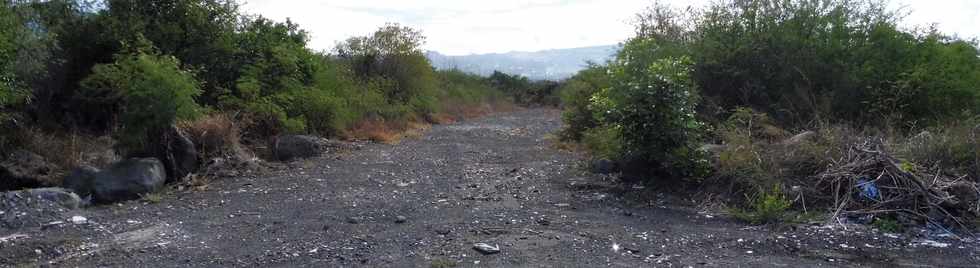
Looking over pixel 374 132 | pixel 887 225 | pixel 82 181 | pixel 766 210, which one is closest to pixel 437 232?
pixel 766 210

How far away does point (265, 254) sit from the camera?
5.63 m

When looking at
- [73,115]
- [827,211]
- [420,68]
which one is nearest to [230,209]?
[827,211]

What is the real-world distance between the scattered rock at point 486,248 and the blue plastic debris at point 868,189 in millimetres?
3721

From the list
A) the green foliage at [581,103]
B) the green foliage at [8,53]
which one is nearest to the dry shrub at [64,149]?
the green foliage at [8,53]

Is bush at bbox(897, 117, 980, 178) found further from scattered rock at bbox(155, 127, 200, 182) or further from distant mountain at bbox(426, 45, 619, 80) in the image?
distant mountain at bbox(426, 45, 619, 80)

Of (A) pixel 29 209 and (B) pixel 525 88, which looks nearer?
(A) pixel 29 209

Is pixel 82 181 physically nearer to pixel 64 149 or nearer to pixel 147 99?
pixel 147 99

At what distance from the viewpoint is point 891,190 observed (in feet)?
22.2

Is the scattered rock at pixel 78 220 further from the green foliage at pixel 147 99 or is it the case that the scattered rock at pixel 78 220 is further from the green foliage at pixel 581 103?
the green foliage at pixel 581 103

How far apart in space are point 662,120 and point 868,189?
7.72 ft

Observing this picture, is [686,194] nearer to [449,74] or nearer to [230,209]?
[230,209]

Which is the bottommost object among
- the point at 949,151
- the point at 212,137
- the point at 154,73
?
the point at 212,137

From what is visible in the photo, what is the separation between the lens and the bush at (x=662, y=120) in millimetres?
8320

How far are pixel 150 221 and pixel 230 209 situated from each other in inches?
34.0
